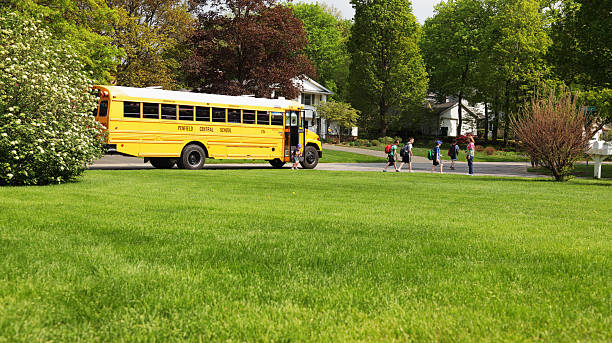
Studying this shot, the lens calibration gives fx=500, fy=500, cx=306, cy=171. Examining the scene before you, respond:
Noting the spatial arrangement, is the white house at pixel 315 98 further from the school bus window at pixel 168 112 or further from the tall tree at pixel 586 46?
the school bus window at pixel 168 112

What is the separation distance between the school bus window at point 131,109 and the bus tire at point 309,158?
8.80 m

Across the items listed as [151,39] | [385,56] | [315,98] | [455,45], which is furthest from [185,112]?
[455,45]

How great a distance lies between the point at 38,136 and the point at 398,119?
5081 cm

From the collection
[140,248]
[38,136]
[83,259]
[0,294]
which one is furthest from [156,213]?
[38,136]

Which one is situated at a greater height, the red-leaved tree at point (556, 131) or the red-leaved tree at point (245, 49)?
the red-leaved tree at point (245, 49)

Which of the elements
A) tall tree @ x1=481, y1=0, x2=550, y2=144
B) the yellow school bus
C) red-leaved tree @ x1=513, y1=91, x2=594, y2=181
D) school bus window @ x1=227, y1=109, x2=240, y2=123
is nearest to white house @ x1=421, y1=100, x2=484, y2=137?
tall tree @ x1=481, y1=0, x2=550, y2=144

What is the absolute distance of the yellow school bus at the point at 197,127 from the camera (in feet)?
66.4

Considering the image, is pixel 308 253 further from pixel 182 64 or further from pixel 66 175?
pixel 182 64

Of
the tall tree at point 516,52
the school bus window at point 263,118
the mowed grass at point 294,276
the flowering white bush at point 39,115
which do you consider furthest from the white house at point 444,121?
the mowed grass at point 294,276

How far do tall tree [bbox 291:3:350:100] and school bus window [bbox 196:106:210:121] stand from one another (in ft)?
159

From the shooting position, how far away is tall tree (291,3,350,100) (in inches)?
2795

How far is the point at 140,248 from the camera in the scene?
4801 mm

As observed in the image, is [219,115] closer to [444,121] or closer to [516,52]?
[516,52]

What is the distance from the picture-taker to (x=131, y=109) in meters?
20.5
